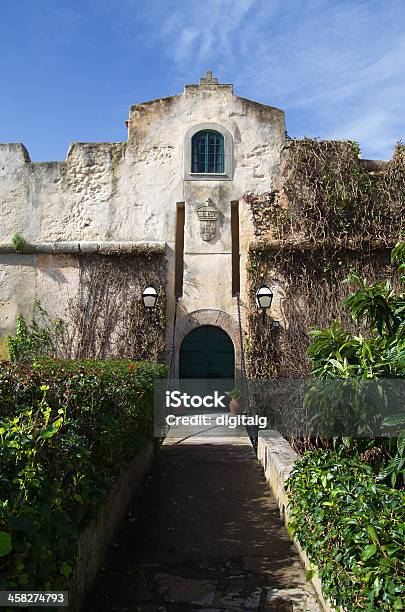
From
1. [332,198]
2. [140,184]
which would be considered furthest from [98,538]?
[332,198]

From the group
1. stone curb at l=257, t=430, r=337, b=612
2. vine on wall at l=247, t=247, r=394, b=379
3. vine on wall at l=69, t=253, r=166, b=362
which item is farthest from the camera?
vine on wall at l=69, t=253, r=166, b=362

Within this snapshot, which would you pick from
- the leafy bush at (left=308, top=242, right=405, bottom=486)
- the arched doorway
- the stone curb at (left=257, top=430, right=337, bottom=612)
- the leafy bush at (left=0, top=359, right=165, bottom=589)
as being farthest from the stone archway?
the leafy bush at (left=308, top=242, right=405, bottom=486)

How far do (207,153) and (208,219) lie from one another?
167cm

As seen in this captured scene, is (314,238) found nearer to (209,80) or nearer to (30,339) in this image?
(209,80)

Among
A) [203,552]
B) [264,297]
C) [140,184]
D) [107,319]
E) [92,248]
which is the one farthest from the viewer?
[140,184]

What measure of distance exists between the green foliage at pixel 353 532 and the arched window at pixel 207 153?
968 centimetres

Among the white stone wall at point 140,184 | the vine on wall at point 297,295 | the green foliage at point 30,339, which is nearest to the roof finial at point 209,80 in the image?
the white stone wall at point 140,184

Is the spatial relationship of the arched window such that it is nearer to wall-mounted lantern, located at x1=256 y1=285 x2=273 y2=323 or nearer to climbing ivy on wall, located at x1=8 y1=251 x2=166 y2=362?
climbing ivy on wall, located at x1=8 y1=251 x2=166 y2=362

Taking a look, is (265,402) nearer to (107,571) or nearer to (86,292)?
(86,292)

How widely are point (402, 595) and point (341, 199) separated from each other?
10739mm

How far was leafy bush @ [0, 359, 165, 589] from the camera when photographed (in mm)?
2379

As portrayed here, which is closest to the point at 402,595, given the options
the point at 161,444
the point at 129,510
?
the point at 129,510

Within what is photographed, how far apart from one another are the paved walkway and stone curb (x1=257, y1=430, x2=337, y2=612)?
0.11 metres

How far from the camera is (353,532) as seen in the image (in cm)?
286
